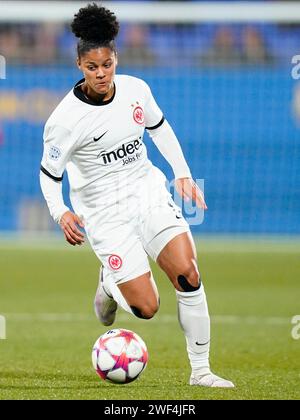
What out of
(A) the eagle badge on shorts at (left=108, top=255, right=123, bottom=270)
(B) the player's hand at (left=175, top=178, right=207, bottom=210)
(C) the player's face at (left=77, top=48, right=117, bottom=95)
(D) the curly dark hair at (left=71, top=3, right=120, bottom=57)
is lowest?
(A) the eagle badge on shorts at (left=108, top=255, right=123, bottom=270)

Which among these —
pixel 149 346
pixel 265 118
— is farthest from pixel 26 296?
pixel 265 118

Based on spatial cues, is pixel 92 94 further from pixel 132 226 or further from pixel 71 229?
pixel 71 229

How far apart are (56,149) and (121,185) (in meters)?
0.61

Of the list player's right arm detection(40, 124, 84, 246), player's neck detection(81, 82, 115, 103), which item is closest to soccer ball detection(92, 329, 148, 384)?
player's right arm detection(40, 124, 84, 246)

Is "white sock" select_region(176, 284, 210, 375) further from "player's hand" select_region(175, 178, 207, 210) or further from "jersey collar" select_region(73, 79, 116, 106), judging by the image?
"jersey collar" select_region(73, 79, 116, 106)

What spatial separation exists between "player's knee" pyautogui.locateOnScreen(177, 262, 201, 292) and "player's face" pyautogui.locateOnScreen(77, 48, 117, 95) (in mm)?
1367

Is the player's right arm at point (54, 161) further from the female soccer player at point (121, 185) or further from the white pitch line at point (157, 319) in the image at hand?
the white pitch line at point (157, 319)

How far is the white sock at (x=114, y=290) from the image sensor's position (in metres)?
7.69

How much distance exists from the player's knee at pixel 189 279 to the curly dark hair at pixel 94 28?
1587 mm

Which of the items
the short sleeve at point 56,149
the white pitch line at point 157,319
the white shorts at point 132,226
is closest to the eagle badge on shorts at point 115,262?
the white shorts at point 132,226

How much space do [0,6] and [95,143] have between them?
7754 millimetres

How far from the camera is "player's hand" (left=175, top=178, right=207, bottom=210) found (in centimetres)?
735

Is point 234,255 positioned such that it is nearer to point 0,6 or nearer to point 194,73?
point 194,73

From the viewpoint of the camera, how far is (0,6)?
47.8ft
